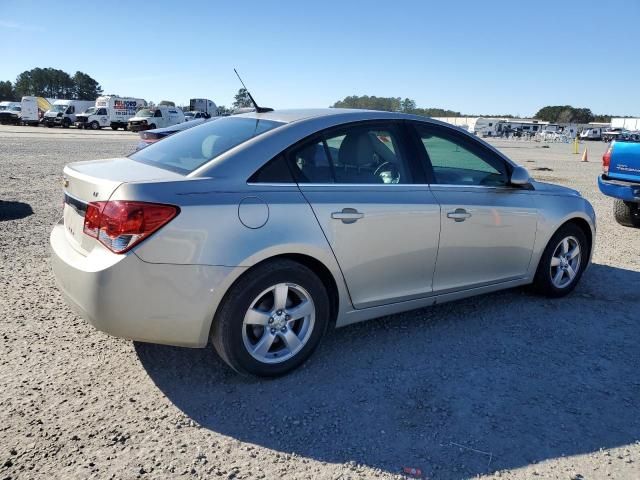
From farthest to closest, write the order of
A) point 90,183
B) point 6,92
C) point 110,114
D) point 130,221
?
point 6,92, point 110,114, point 90,183, point 130,221

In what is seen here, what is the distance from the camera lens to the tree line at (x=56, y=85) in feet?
384

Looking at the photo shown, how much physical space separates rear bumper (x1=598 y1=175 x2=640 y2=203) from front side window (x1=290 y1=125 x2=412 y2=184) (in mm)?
5282

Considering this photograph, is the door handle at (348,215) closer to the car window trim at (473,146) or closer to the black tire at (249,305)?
the black tire at (249,305)

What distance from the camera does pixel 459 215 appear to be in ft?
12.9

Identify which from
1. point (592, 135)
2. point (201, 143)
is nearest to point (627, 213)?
point (201, 143)

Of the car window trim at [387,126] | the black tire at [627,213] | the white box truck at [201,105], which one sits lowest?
the black tire at [627,213]

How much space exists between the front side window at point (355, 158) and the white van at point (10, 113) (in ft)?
164

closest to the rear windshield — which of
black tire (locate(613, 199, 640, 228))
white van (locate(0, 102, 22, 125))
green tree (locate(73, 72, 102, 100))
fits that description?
black tire (locate(613, 199, 640, 228))

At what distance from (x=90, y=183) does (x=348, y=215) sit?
1.54 m

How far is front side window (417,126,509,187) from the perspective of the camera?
13.1 feet

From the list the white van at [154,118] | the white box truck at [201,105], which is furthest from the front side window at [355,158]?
the white box truck at [201,105]

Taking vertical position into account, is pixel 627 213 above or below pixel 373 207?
below

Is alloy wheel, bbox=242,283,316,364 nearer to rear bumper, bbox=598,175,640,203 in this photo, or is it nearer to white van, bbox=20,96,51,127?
rear bumper, bbox=598,175,640,203

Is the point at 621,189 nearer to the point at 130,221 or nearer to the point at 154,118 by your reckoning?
the point at 130,221
